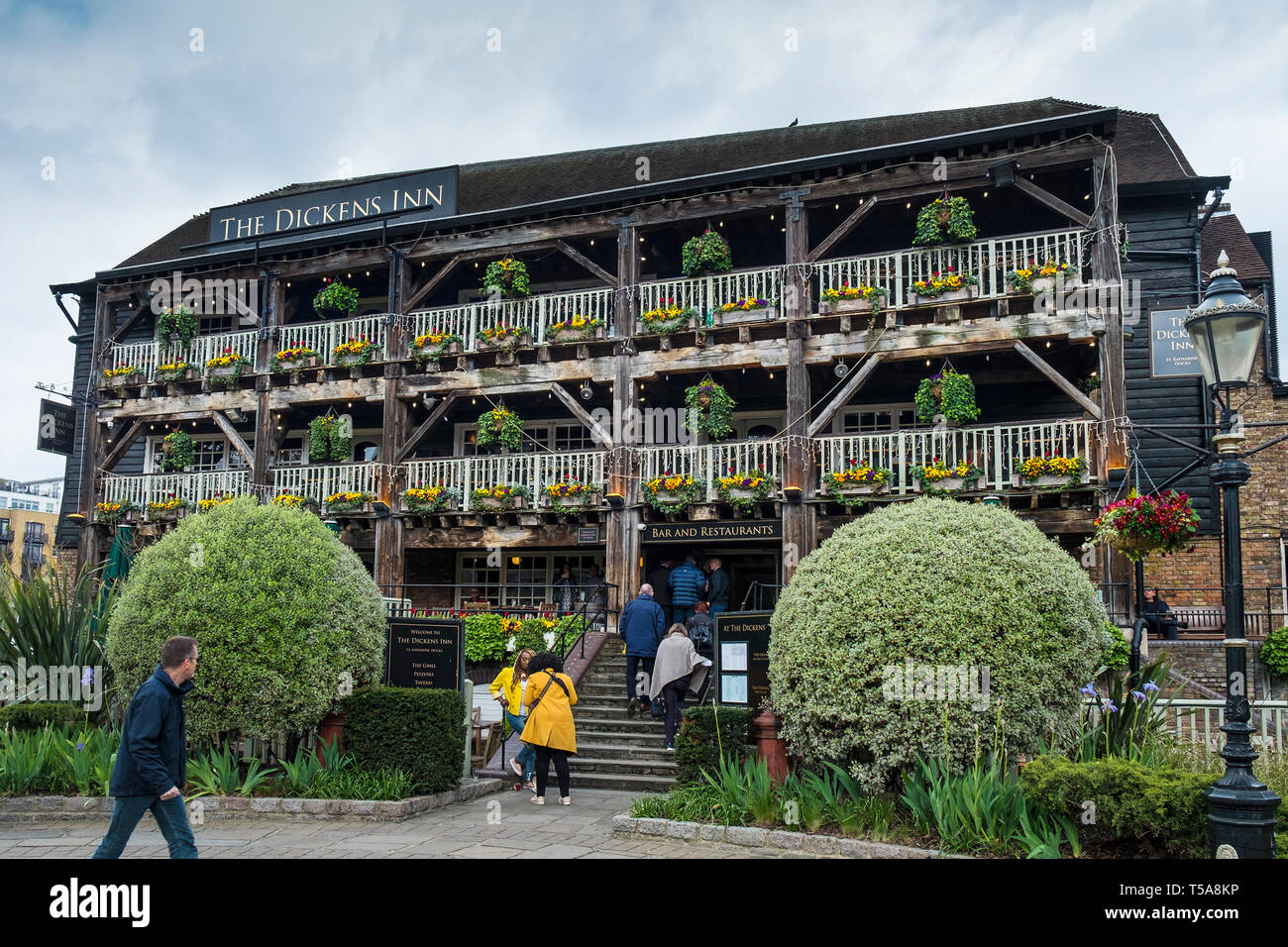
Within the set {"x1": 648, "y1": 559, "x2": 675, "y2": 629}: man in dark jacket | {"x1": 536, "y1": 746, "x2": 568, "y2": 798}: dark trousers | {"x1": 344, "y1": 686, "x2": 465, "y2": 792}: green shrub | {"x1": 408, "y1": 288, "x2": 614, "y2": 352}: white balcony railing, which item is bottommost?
{"x1": 536, "y1": 746, "x2": 568, "y2": 798}: dark trousers

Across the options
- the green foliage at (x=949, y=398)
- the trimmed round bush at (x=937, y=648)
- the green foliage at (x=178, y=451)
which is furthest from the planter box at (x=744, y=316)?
the green foliage at (x=178, y=451)

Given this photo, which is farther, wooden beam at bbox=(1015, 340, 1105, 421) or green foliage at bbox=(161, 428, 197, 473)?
green foliage at bbox=(161, 428, 197, 473)

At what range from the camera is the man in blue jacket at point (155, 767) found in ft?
18.8

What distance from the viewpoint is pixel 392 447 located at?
63.4ft

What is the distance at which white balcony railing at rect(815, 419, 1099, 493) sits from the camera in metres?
15.0

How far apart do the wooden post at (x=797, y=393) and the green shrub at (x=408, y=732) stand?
7.54 metres

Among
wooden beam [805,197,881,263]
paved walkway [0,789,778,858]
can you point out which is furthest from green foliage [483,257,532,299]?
paved walkway [0,789,778,858]

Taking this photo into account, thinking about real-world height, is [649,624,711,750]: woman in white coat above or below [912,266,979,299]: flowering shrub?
below

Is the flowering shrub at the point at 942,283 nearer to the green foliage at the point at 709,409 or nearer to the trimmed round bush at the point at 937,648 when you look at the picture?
the green foliage at the point at 709,409

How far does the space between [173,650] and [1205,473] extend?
A: 702 inches

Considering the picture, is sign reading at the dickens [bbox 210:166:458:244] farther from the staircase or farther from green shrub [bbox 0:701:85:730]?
green shrub [bbox 0:701:85:730]

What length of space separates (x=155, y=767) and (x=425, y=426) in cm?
1348

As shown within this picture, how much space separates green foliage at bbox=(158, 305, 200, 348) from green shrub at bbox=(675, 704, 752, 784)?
1706 cm

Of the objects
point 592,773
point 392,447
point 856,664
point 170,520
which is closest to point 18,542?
point 170,520
